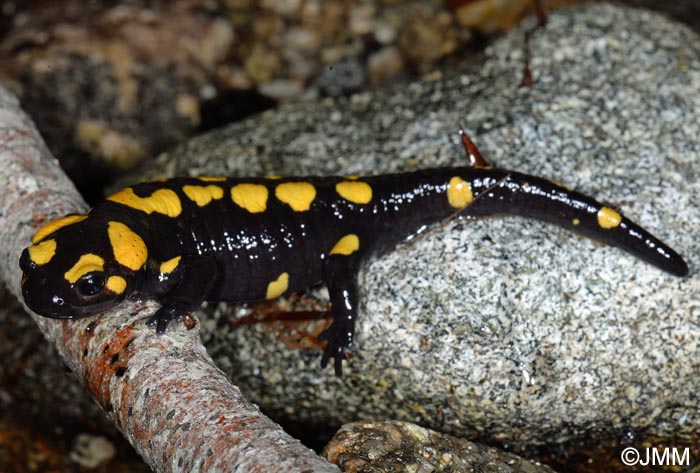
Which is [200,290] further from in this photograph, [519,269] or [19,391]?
[19,391]

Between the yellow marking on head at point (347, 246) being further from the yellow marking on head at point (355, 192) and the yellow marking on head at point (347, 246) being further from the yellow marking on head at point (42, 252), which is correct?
the yellow marking on head at point (42, 252)

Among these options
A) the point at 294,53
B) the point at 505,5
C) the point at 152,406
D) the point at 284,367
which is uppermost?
the point at 505,5

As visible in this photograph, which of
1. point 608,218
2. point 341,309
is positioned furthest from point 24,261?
point 608,218

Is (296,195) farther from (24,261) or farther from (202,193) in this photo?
(24,261)

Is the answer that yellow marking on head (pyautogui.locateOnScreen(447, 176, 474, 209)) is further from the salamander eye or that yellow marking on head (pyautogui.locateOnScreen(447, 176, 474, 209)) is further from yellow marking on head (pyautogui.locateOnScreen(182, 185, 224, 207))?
the salamander eye

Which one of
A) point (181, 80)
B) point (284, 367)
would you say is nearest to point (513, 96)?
point (284, 367)

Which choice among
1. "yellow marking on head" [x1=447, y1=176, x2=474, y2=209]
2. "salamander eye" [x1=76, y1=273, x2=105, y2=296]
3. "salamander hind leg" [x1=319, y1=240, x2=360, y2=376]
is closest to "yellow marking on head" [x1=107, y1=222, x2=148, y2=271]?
"salamander eye" [x1=76, y1=273, x2=105, y2=296]
